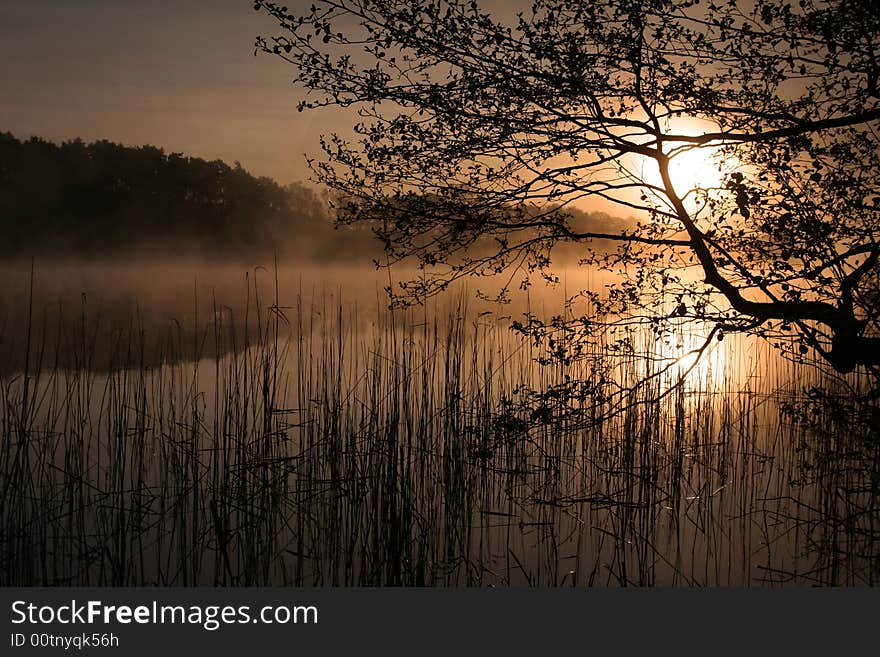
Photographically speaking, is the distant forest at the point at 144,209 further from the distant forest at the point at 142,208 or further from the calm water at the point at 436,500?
the calm water at the point at 436,500

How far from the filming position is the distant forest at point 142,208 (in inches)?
910

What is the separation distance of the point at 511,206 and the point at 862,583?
1955 mm

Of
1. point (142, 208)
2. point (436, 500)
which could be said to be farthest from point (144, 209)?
point (436, 500)

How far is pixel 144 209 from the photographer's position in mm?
27656

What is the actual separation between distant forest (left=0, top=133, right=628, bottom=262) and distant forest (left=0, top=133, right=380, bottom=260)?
4 cm

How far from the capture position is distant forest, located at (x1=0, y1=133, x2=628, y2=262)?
75.9 ft

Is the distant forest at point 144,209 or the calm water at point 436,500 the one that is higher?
the distant forest at point 144,209

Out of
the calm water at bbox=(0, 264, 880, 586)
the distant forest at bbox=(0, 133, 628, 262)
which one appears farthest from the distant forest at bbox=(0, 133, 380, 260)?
the calm water at bbox=(0, 264, 880, 586)

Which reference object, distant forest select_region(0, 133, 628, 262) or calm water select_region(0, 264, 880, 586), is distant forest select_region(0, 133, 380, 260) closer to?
distant forest select_region(0, 133, 628, 262)

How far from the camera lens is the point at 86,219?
27.2 m

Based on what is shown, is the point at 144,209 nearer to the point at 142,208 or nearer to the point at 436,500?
the point at 142,208

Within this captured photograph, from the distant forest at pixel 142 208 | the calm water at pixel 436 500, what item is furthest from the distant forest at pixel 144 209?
the calm water at pixel 436 500

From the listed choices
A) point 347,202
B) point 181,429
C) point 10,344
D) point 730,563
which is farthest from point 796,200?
point 10,344

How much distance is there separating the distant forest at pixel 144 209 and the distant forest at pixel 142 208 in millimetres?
36
